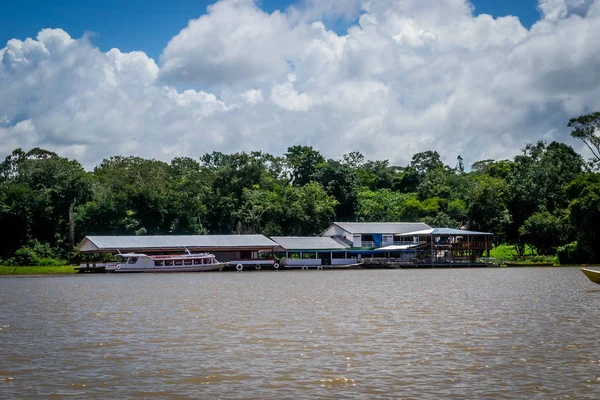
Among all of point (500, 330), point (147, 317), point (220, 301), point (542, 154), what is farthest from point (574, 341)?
point (542, 154)

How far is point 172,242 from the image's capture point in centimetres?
6494

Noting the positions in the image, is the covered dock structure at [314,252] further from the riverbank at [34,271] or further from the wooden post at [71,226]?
the riverbank at [34,271]

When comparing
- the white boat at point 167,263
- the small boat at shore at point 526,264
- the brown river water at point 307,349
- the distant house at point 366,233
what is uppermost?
the distant house at point 366,233

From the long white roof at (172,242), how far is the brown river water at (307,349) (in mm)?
34026

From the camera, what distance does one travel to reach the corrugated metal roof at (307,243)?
69875 millimetres

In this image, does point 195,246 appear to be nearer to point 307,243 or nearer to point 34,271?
point 307,243

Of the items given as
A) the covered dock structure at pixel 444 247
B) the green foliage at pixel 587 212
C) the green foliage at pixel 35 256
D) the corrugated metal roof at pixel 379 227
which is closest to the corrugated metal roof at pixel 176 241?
the green foliage at pixel 35 256

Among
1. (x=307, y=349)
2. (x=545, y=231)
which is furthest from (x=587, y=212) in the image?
(x=307, y=349)

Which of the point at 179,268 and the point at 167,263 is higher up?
the point at 167,263

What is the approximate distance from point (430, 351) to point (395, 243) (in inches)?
2382

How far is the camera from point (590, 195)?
58.5 meters

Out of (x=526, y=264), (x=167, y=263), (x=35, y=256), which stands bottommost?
(x=526, y=264)

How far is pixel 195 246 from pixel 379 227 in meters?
21.0

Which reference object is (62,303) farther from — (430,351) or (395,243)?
(395,243)
